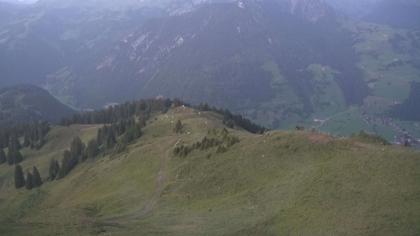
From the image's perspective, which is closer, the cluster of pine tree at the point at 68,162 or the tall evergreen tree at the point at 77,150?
the cluster of pine tree at the point at 68,162

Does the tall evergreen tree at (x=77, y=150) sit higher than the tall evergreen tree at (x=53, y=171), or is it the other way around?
the tall evergreen tree at (x=77, y=150)

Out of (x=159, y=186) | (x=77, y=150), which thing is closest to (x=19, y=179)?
(x=77, y=150)

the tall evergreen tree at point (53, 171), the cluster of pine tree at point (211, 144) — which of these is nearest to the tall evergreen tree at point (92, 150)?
the tall evergreen tree at point (53, 171)

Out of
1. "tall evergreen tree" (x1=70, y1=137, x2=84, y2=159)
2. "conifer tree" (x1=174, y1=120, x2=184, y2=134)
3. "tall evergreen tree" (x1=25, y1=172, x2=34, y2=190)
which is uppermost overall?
"conifer tree" (x1=174, y1=120, x2=184, y2=134)

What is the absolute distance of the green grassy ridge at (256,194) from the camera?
66938 mm

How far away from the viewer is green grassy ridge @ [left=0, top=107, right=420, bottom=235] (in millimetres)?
66938

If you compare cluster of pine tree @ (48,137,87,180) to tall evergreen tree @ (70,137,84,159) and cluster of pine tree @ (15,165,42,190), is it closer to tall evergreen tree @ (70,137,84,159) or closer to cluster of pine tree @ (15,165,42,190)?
tall evergreen tree @ (70,137,84,159)

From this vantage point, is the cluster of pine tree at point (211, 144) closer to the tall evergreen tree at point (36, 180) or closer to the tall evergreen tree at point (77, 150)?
the tall evergreen tree at point (36, 180)

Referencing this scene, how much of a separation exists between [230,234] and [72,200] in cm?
6546

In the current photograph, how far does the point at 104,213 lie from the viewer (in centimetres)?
9694

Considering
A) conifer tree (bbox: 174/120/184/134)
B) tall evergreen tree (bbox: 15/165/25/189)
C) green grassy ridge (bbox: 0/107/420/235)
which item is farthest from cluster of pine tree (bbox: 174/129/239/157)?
tall evergreen tree (bbox: 15/165/25/189)

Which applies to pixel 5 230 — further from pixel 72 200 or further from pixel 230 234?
pixel 72 200

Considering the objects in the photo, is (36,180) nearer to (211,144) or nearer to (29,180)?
(29,180)

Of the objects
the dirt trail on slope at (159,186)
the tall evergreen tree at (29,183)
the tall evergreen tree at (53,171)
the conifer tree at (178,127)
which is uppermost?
the conifer tree at (178,127)
